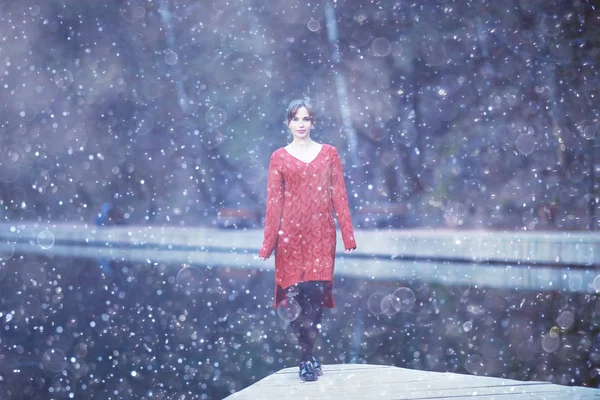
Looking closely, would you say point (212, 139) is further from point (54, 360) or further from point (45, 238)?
point (45, 238)

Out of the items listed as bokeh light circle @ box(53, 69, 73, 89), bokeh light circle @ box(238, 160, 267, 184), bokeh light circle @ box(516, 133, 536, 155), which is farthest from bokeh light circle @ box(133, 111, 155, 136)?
bokeh light circle @ box(516, 133, 536, 155)

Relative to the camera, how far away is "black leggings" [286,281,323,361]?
3301 mm

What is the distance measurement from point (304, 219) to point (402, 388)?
1125 millimetres

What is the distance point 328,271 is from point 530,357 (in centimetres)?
179

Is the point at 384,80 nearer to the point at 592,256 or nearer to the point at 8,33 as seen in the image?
the point at 592,256

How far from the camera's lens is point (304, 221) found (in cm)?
342

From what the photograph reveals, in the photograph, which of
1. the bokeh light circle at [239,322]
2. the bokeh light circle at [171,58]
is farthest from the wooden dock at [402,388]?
the bokeh light circle at [171,58]

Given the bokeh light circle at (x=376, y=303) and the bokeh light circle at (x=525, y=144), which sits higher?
the bokeh light circle at (x=525, y=144)

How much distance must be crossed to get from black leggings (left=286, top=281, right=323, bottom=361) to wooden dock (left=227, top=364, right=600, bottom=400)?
0.63ft

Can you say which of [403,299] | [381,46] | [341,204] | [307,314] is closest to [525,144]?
[381,46]

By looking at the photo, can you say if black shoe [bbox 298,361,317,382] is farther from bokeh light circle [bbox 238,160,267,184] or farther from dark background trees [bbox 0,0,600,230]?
bokeh light circle [bbox 238,160,267,184]

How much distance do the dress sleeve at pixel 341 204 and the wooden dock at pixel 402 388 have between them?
30.5 inches

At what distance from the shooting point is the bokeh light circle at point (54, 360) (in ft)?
13.1

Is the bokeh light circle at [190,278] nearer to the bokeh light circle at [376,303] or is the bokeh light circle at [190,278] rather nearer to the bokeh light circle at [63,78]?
the bokeh light circle at [376,303]
